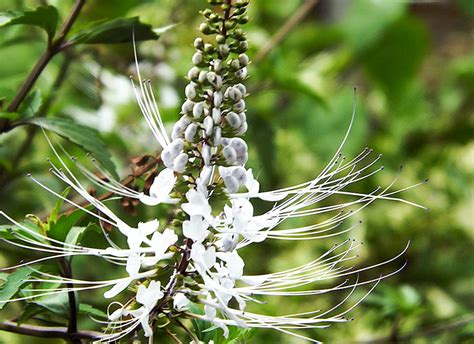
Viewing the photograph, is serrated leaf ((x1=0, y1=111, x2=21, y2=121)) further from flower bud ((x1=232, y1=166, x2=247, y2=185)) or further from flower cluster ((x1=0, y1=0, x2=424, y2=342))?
flower bud ((x1=232, y1=166, x2=247, y2=185))

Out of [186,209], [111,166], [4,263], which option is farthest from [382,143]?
[186,209]

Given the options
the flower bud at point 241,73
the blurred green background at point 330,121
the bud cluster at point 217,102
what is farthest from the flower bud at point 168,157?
the blurred green background at point 330,121

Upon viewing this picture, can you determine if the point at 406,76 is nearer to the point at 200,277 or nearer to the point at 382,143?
the point at 382,143

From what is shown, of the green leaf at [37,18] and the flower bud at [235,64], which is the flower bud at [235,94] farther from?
the green leaf at [37,18]

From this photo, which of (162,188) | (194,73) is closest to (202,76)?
(194,73)

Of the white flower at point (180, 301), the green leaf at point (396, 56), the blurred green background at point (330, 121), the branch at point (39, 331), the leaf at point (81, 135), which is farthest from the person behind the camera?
the green leaf at point (396, 56)

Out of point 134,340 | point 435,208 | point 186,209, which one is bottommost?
point 435,208
